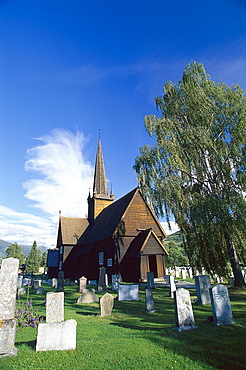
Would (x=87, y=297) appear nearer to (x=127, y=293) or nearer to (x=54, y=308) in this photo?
(x=127, y=293)

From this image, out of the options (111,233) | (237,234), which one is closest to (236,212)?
(237,234)

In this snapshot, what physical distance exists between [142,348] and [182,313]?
1.93 meters

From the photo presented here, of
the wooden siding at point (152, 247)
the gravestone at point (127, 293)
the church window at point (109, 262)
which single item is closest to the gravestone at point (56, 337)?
the gravestone at point (127, 293)

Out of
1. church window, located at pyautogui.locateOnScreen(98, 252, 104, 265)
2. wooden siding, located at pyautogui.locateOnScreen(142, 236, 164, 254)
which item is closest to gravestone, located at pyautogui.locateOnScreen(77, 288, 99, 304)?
wooden siding, located at pyautogui.locateOnScreen(142, 236, 164, 254)

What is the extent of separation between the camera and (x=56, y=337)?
5875 mm

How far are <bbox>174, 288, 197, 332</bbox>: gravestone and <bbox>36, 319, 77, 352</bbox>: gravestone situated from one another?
125 inches

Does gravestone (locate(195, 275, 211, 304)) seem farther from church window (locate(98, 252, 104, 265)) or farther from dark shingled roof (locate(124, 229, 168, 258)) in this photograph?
church window (locate(98, 252, 104, 265))

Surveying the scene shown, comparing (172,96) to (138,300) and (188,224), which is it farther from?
(138,300)

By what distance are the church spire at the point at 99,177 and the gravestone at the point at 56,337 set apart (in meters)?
34.3

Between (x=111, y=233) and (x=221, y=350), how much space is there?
20089 mm

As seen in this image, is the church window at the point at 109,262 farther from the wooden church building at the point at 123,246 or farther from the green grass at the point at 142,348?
the green grass at the point at 142,348

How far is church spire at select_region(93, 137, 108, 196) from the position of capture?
40781mm

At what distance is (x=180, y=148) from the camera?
1477 cm

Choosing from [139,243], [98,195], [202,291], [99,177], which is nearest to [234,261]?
[202,291]
